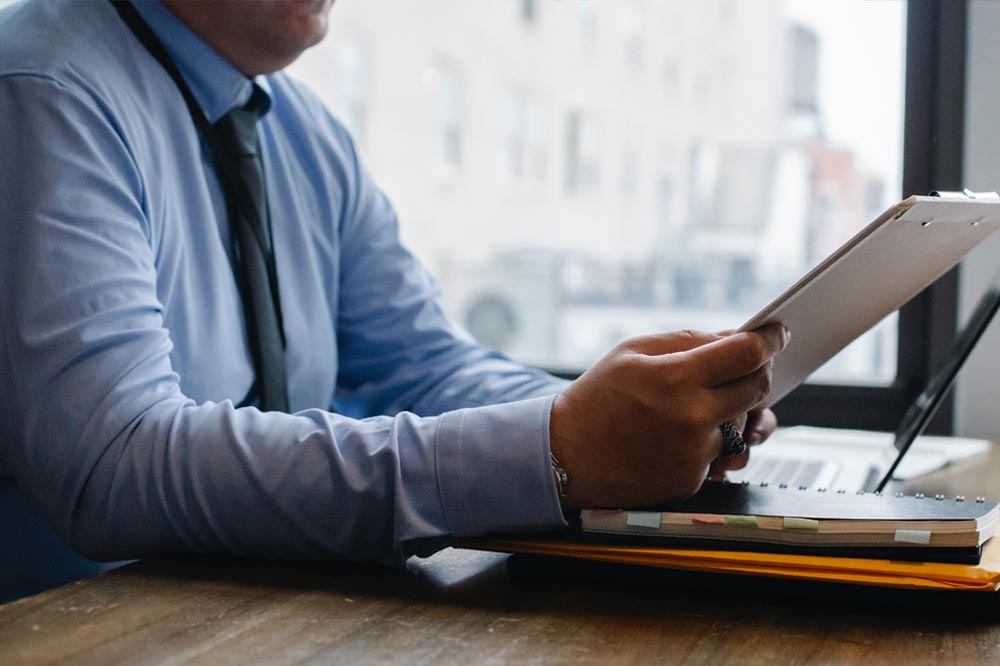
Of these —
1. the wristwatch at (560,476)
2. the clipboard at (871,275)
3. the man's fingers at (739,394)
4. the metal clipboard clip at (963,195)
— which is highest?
the metal clipboard clip at (963,195)

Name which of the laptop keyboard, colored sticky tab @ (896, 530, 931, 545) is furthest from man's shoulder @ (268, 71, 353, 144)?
colored sticky tab @ (896, 530, 931, 545)

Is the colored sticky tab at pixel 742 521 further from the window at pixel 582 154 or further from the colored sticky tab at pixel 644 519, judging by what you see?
the window at pixel 582 154

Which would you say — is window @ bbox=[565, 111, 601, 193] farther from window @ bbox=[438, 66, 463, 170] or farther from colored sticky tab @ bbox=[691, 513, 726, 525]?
colored sticky tab @ bbox=[691, 513, 726, 525]

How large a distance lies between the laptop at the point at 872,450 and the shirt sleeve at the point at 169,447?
1.32 ft

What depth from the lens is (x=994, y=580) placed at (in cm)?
59

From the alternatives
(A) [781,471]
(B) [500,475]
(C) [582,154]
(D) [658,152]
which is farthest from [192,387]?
(C) [582,154]

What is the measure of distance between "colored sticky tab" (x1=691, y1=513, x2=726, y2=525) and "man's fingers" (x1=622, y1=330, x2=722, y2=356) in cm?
13

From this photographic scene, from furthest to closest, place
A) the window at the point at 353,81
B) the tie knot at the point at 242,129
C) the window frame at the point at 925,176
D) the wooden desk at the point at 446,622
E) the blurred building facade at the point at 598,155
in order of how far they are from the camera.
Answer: the window at the point at 353,81 → the blurred building facade at the point at 598,155 → the window frame at the point at 925,176 → the tie knot at the point at 242,129 → the wooden desk at the point at 446,622

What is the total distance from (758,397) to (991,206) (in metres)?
0.28

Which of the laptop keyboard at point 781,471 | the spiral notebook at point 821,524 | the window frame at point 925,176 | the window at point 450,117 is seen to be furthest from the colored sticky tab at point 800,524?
the window at point 450,117

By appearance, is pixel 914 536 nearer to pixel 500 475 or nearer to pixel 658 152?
pixel 500 475

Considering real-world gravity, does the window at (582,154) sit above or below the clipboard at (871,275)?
above

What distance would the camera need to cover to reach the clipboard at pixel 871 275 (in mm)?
655

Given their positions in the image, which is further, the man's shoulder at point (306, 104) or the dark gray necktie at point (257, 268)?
the man's shoulder at point (306, 104)
